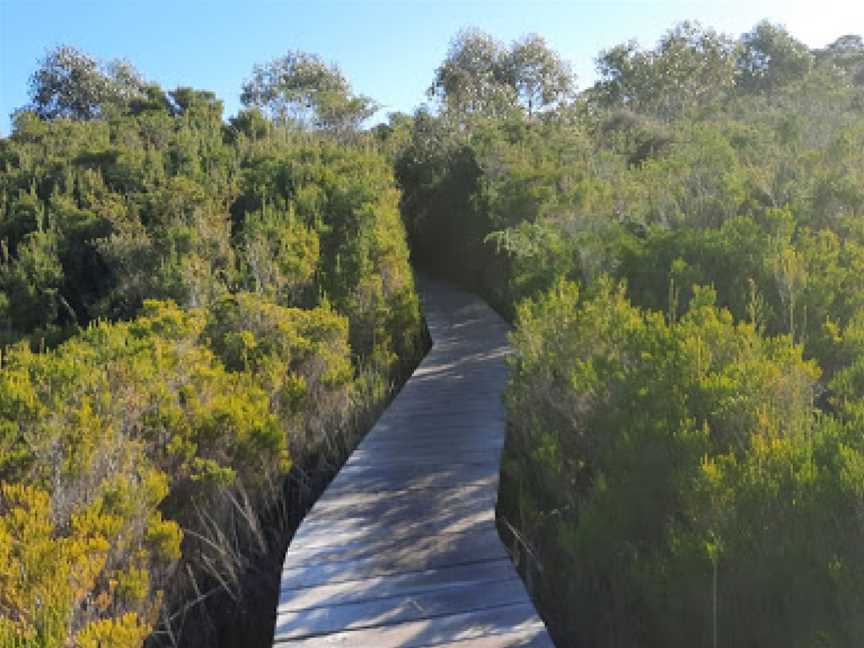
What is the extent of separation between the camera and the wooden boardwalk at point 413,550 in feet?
9.78

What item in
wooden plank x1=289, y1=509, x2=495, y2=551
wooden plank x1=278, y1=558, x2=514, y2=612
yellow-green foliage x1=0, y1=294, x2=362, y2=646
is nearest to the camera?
yellow-green foliage x1=0, y1=294, x2=362, y2=646

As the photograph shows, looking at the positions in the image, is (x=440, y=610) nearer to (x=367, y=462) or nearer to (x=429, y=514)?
(x=429, y=514)

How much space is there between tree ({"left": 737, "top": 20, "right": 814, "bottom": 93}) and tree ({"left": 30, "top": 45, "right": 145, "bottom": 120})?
26.8m

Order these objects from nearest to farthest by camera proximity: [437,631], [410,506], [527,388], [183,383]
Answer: [437,631] < [410,506] < [527,388] < [183,383]

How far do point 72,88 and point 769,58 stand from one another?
31098 millimetres

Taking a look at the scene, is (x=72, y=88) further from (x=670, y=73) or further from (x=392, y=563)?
(x=392, y=563)

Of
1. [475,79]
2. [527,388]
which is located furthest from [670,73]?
[527,388]

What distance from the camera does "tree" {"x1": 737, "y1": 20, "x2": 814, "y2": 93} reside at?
3294cm

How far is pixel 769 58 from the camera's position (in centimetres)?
3428

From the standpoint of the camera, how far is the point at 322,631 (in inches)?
119

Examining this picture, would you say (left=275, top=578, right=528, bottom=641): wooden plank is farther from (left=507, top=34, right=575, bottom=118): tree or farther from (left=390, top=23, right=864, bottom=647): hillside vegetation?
(left=507, top=34, right=575, bottom=118): tree

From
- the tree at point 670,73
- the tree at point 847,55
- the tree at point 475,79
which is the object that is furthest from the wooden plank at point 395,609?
the tree at point 847,55

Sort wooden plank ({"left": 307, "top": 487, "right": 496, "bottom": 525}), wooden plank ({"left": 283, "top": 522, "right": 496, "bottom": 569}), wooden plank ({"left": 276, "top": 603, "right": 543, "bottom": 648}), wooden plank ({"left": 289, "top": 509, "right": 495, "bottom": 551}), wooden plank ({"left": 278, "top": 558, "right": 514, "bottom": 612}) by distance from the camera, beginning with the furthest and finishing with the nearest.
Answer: wooden plank ({"left": 307, "top": 487, "right": 496, "bottom": 525}), wooden plank ({"left": 289, "top": 509, "right": 495, "bottom": 551}), wooden plank ({"left": 283, "top": 522, "right": 496, "bottom": 569}), wooden plank ({"left": 278, "top": 558, "right": 514, "bottom": 612}), wooden plank ({"left": 276, "top": 603, "right": 543, "bottom": 648})

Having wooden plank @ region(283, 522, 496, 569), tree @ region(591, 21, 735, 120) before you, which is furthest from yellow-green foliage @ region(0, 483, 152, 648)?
tree @ region(591, 21, 735, 120)
